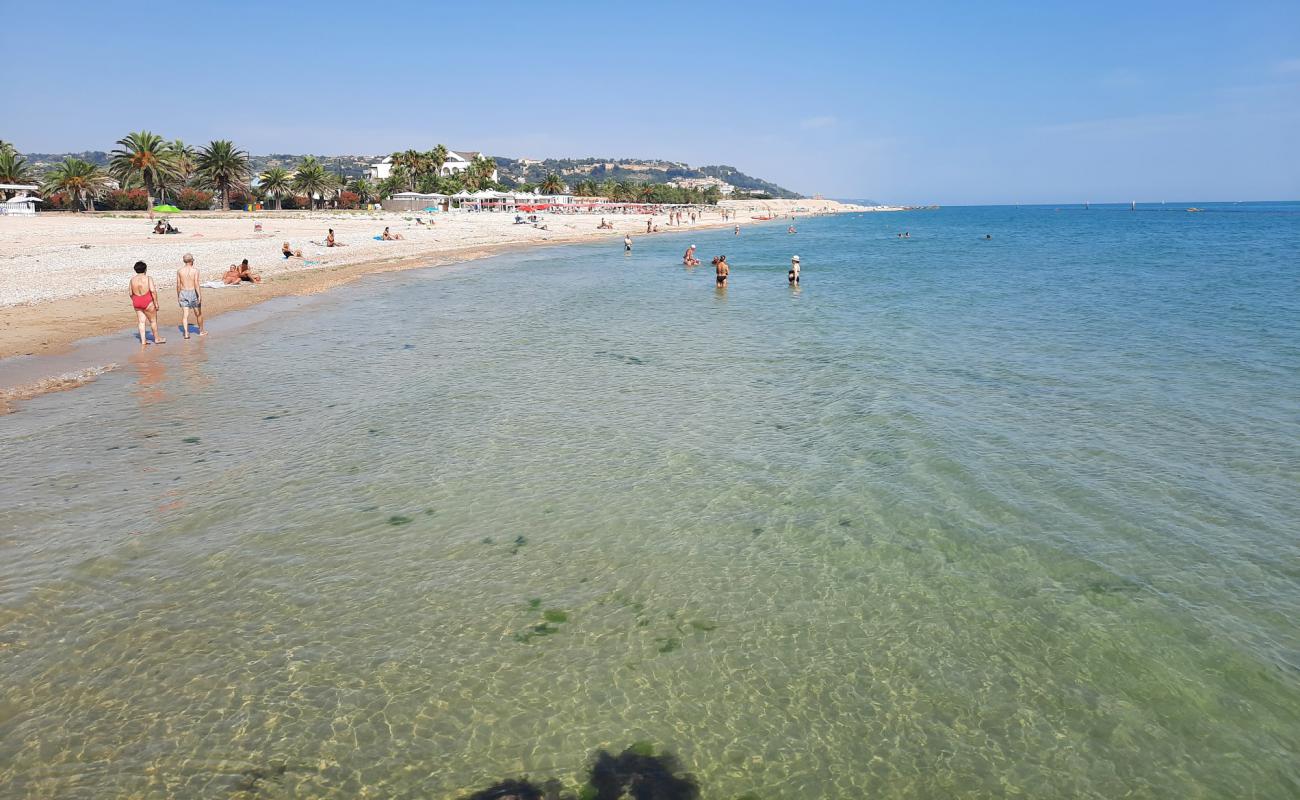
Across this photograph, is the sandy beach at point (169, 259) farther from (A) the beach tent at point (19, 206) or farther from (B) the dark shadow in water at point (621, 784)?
(B) the dark shadow in water at point (621, 784)

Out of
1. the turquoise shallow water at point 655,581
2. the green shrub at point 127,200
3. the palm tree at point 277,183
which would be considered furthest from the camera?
the palm tree at point 277,183

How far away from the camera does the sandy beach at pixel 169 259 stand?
20.7 meters

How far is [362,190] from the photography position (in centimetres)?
10319

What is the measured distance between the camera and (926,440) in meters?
11.7

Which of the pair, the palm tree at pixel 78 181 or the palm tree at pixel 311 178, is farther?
the palm tree at pixel 311 178

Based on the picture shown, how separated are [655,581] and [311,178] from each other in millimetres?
94192

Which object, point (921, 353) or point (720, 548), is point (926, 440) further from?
point (921, 353)

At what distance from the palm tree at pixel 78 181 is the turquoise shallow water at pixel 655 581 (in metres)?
73.3

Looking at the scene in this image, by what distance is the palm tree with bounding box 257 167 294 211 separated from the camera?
88000 mm

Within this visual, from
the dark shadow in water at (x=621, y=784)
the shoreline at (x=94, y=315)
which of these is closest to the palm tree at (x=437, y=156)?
the shoreline at (x=94, y=315)

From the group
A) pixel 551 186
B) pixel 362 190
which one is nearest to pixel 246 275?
pixel 362 190

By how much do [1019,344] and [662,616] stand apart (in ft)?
56.0

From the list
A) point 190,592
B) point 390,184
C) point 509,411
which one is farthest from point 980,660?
point 390,184

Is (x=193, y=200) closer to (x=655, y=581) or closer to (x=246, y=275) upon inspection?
(x=246, y=275)
